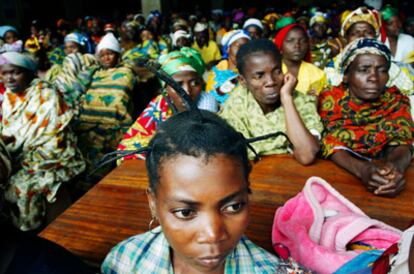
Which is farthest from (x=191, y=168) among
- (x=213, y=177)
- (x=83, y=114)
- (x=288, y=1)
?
(x=288, y=1)

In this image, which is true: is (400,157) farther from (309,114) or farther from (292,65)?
(292,65)

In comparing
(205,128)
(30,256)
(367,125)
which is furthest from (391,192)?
(30,256)

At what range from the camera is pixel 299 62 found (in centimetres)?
321

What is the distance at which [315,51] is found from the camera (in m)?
5.09

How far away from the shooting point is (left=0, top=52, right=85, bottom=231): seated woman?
2.57m

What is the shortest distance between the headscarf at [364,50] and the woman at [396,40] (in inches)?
71.8

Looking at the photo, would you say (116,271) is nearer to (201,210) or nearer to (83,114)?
(201,210)

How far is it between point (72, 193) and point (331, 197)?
248cm

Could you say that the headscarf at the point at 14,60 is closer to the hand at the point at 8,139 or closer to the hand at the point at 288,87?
the hand at the point at 8,139

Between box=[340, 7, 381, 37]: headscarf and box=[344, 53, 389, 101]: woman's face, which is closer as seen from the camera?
box=[344, 53, 389, 101]: woman's face

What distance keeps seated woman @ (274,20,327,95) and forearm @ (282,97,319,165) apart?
1086 millimetres

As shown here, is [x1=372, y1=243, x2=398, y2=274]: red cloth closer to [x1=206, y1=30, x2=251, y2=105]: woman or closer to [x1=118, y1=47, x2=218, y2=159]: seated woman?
[x1=118, y1=47, x2=218, y2=159]: seated woman

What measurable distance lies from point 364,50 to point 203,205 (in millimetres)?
1603

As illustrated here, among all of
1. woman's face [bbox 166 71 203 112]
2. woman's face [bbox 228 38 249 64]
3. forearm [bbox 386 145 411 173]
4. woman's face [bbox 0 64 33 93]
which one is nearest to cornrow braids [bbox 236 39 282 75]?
woman's face [bbox 166 71 203 112]
